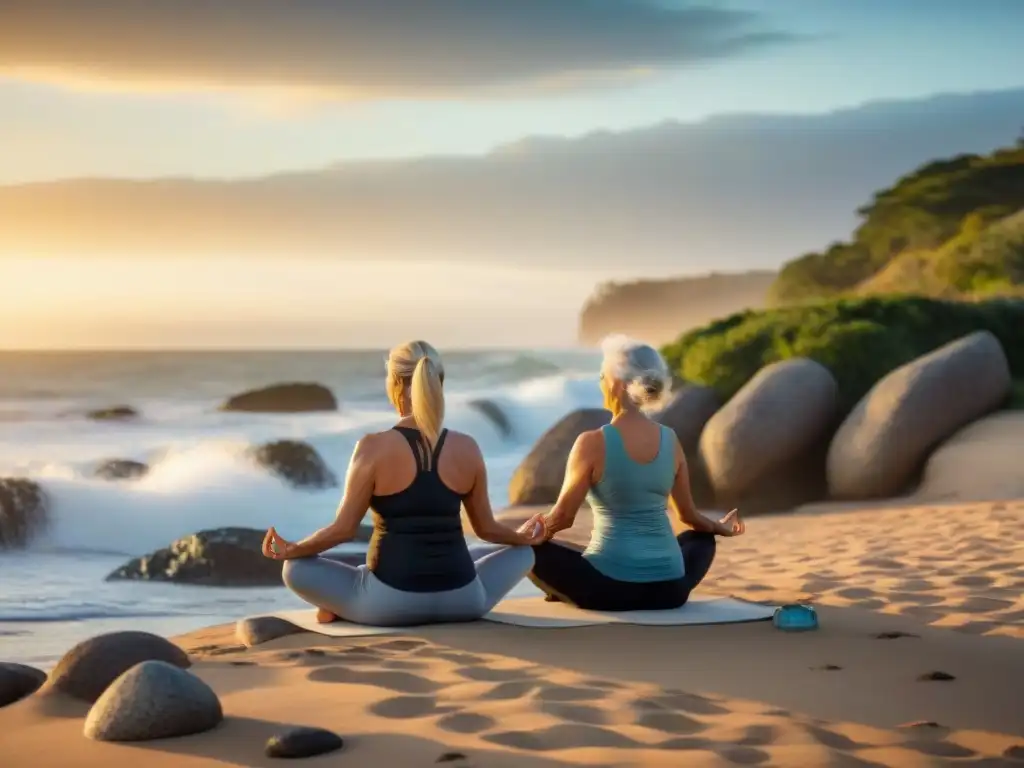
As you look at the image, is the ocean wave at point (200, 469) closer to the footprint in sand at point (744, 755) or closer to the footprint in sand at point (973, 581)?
the footprint in sand at point (973, 581)

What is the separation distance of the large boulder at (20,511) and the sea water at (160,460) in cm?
18

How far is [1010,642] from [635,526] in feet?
6.22

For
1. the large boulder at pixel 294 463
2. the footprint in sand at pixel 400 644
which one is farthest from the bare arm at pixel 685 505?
the large boulder at pixel 294 463

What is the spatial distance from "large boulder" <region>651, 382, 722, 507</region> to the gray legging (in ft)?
28.2

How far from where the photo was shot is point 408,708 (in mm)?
5355

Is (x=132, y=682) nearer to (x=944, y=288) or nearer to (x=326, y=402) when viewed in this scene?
(x=944, y=288)

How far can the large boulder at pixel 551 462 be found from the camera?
51.3ft

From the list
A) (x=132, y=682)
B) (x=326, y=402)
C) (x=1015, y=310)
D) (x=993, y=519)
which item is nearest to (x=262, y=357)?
(x=326, y=402)

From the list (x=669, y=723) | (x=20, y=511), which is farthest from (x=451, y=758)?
(x=20, y=511)

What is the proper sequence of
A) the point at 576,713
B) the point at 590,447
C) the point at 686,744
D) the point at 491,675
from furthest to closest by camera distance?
1. the point at 590,447
2. the point at 491,675
3. the point at 576,713
4. the point at 686,744

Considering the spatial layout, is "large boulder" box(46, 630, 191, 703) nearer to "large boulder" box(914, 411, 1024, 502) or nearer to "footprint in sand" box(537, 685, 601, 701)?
"footprint in sand" box(537, 685, 601, 701)

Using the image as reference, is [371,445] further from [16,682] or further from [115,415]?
[115,415]

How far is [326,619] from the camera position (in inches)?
276

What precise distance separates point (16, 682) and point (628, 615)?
9.68 ft
